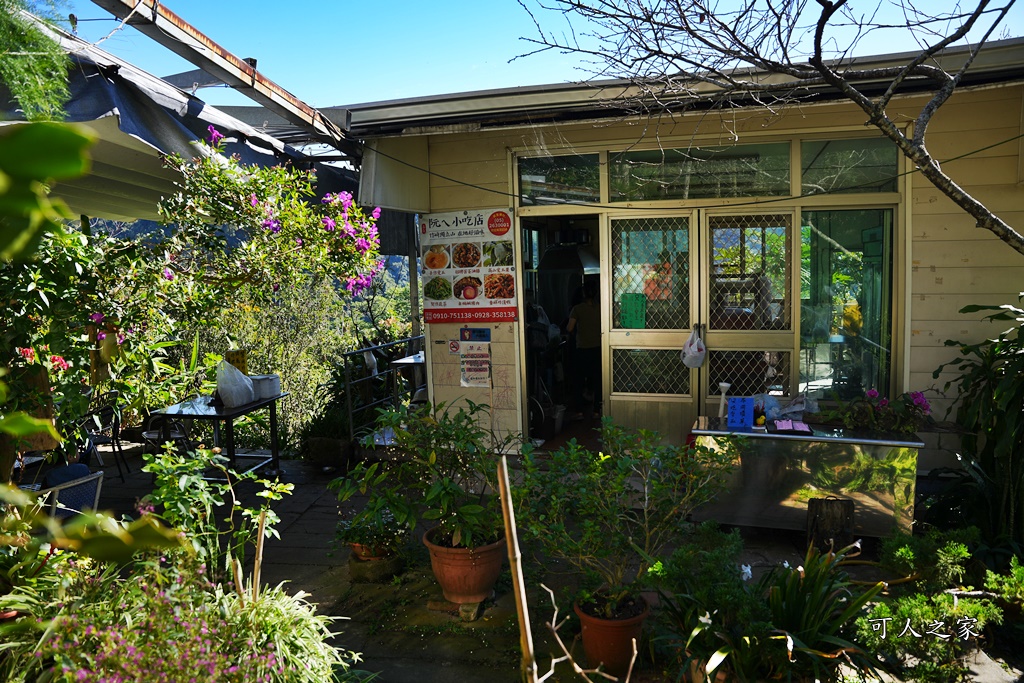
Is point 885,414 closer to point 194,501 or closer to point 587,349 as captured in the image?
point 587,349

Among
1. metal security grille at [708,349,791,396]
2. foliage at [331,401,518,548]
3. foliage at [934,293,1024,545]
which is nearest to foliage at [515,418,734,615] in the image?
foliage at [331,401,518,548]

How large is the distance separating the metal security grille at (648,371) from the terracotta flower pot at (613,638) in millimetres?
3194

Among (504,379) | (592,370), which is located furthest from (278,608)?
(592,370)

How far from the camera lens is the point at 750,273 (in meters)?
6.21

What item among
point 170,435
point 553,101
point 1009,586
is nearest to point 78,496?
point 170,435

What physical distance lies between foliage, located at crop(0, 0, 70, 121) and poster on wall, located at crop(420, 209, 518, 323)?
4.03 metres

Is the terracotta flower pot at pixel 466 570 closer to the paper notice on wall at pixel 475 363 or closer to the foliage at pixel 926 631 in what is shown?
the foliage at pixel 926 631

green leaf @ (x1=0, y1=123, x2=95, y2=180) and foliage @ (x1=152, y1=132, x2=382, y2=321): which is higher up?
foliage @ (x1=152, y1=132, x2=382, y2=321)

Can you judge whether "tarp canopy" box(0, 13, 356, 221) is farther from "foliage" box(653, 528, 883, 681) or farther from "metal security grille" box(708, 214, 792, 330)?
"metal security grille" box(708, 214, 792, 330)

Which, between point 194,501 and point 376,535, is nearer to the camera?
point 194,501

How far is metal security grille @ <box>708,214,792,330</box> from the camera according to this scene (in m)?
6.12

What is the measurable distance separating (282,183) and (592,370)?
18.6 feet

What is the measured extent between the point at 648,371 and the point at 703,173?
1.84m

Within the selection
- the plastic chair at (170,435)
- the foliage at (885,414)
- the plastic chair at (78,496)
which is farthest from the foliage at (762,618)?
the plastic chair at (170,435)
